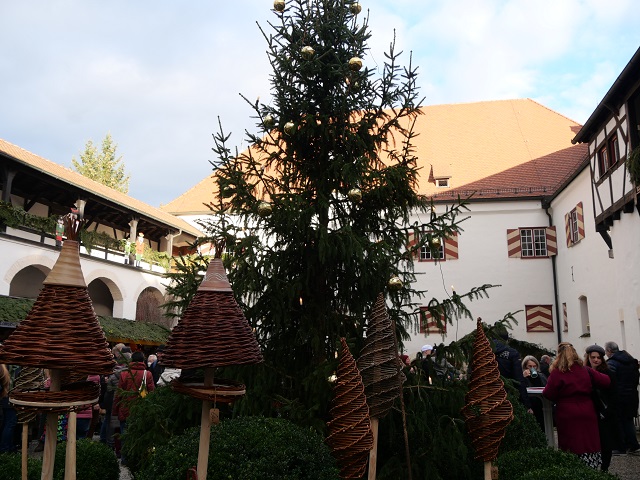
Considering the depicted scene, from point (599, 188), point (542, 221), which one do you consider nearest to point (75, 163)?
point (542, 221)

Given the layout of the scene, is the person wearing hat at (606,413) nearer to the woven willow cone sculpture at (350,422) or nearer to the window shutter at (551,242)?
the woven willow cone sculpture at (350,422)

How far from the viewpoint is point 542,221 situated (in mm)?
23641

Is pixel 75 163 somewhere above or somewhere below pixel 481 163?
above

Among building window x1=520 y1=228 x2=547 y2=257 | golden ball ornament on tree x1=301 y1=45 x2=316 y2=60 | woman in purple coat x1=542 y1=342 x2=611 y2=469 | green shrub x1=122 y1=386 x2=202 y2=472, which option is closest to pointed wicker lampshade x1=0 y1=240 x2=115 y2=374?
green shrub x1=122 y1=386 x2=202 y2=472

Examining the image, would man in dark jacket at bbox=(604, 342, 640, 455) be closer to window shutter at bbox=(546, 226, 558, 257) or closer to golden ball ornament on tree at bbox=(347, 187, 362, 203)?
golden ball ornament on tree at bbox=(347, 187, 362, 203)

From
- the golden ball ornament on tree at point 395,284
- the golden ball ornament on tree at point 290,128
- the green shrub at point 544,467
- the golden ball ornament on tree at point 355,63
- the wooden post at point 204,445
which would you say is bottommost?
the green shrub at point 544,467

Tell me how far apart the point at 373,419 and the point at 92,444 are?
305 cm

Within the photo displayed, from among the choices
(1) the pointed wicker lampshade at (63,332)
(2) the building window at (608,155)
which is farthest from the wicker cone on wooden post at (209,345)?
(2) the building window at (608,155)

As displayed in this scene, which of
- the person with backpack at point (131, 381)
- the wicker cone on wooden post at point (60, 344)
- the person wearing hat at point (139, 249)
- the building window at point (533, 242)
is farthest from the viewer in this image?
the person wearing hat at point (139, 249)

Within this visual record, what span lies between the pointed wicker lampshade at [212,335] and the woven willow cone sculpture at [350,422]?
854mm

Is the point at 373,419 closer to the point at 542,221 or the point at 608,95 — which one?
the point at 608,95

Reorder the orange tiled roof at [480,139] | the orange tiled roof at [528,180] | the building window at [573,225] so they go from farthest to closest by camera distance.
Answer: the orange tiled roof at [480,139] → the orange tiled roof at [528,180] → the building window at [573,225]

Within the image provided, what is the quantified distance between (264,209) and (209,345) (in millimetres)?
2651

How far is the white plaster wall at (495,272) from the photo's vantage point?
22.8 meters
